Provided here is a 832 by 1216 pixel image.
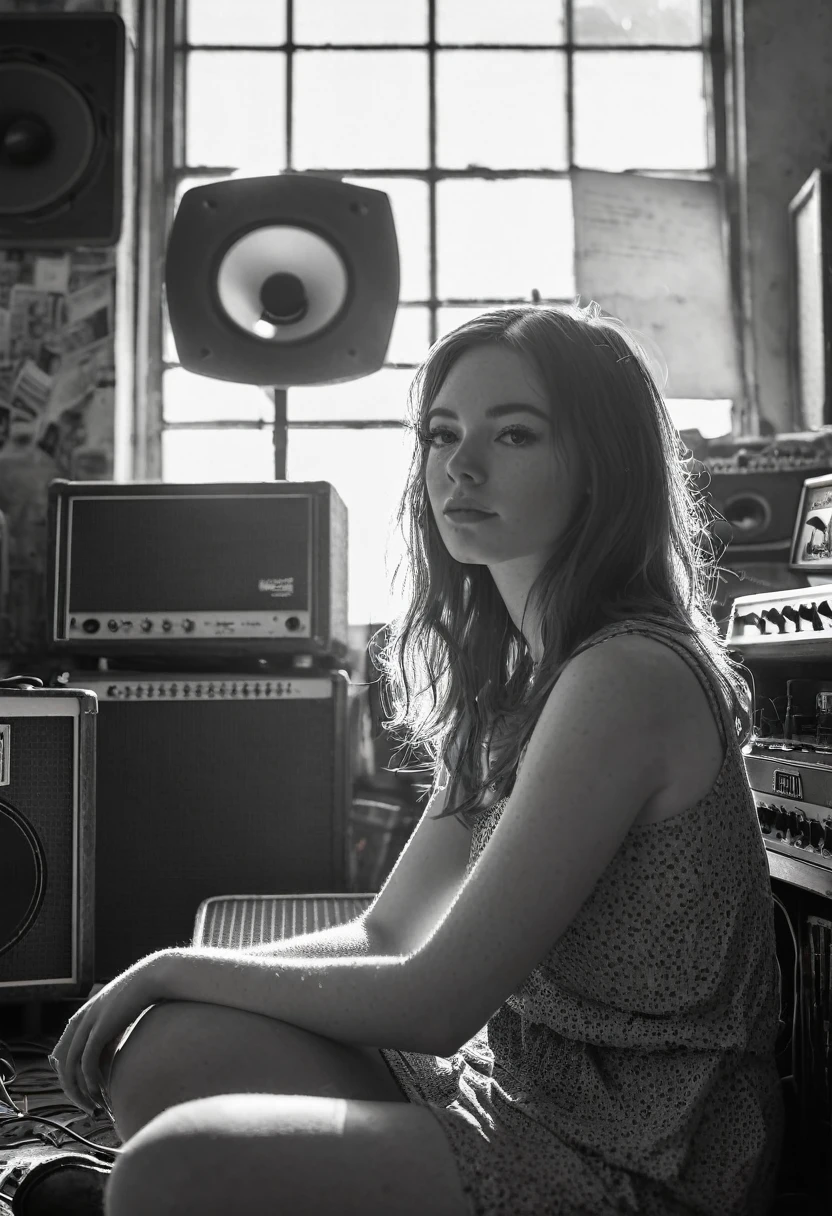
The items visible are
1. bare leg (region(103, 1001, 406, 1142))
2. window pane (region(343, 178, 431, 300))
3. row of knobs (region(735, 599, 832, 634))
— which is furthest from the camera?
window pane (region(343, 178, 431, 300))

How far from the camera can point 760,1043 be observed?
81 centimetres

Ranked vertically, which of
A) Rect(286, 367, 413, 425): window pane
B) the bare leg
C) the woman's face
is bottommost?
the bare leg

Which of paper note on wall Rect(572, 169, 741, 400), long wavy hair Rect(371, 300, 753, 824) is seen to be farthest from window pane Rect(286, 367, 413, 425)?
long wavy hair Rect(371, 300, 753, 824)

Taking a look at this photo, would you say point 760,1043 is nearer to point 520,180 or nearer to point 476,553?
point 476,553

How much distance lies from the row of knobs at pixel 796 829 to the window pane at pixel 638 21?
7.49 ft

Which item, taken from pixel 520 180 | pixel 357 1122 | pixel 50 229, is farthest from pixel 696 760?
pixel 520 180

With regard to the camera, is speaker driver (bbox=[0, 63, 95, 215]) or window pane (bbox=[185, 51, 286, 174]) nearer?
speaker driver (bbox=[0, 63, 95, 215])

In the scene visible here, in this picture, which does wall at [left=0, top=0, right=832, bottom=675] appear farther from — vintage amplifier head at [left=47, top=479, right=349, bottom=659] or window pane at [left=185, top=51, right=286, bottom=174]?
vintage amplifier head at [left=47, top=479, right=349, bottom=659]

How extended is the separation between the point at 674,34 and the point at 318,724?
202 centimetres

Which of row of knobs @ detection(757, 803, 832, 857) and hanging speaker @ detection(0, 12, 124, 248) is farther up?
hanging speaker @ detection(0, 12, 124, 248)

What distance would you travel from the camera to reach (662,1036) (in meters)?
0.77

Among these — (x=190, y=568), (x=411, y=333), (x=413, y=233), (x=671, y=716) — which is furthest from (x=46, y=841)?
(x=413, y=233)

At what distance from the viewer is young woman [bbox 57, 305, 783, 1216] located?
2.25 feet

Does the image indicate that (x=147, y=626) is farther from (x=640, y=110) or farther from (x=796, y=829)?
(x=640, y=110)
